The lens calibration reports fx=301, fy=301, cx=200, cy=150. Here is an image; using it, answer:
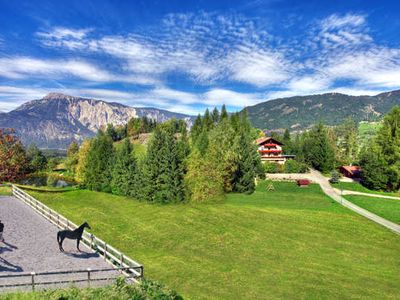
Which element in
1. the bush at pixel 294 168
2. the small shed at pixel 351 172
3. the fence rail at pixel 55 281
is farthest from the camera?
the bush at pixel 294 168

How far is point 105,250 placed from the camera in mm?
Answer: 21594

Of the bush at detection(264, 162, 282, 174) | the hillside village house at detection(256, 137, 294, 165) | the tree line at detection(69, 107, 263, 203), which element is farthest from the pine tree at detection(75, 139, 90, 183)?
the hillside village house at detection(256, 137, 294, 165)

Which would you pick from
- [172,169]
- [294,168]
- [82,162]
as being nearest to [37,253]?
[172,169]

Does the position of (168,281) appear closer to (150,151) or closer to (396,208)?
(150,151)

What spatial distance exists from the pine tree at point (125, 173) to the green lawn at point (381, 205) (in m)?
39.7

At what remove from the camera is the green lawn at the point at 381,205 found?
4238 cm

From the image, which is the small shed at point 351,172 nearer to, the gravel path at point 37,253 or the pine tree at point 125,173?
the pine tree at point 125,173

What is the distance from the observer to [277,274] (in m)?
24.4

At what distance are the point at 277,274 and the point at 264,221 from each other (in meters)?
16.0

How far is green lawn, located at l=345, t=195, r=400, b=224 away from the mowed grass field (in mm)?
4347

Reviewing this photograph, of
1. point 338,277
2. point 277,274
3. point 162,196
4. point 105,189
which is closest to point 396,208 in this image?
point 338,277

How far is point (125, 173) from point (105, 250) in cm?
3936

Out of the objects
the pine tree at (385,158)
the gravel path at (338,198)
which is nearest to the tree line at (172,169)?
the gravel path at (338,198)

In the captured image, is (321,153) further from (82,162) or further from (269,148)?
(82,162)
